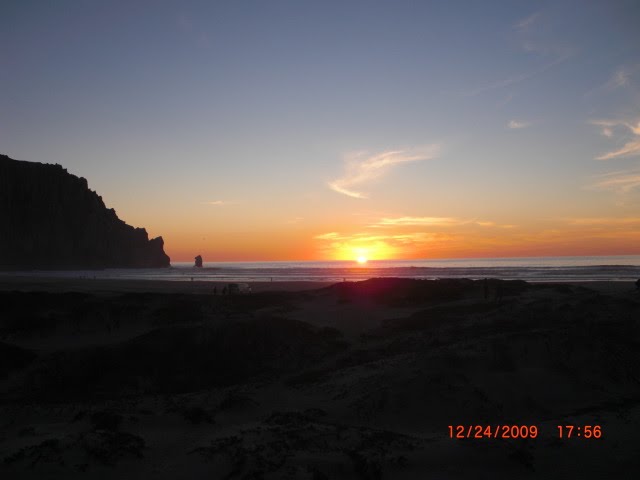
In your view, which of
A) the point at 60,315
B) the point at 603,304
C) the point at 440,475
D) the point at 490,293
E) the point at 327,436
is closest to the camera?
the point at 440,475

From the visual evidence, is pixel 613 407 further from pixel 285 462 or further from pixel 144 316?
pixel 144 316

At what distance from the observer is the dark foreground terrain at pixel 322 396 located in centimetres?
670

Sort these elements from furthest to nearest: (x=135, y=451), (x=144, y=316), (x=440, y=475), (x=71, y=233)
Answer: (x=71, y=233), (x=144, y=316), (x=135, y=451), (x=440, y=475)

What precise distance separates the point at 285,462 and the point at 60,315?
19926mm

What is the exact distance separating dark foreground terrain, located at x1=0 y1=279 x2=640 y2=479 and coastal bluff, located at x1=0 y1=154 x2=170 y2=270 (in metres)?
122

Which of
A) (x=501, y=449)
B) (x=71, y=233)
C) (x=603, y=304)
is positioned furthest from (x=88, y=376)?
(x=71, y=233)

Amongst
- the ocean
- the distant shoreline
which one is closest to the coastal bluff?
the ocean

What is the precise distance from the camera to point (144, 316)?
2355 cm

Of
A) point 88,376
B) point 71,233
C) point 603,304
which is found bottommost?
point 88,376
